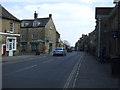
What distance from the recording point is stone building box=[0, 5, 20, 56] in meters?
31.8

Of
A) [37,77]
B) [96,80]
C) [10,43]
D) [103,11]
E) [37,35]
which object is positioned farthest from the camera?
[37,35]

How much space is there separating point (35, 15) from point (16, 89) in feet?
189

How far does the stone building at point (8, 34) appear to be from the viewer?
31.8m

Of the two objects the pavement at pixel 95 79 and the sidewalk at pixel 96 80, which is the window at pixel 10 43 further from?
the sidewalk at pixel 96 80

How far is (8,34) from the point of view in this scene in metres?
33.0

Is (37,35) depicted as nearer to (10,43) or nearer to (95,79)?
(10,43)

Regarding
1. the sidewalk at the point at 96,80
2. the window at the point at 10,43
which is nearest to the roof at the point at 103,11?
the window at the point at 10,43

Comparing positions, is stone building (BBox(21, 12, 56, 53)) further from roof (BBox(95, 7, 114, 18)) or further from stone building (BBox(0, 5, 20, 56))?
stone building (BBox(0, 5, 20, 56))

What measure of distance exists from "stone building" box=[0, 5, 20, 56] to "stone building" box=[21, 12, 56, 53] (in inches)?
752

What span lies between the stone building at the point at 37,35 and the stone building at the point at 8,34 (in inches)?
752

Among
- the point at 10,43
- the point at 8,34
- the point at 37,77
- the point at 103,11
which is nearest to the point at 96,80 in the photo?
the point at 37,77

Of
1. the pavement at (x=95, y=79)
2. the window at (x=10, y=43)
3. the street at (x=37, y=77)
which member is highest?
the window at (x=10, y=43)

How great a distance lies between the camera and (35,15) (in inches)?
2530

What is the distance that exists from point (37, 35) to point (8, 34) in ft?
80.3
